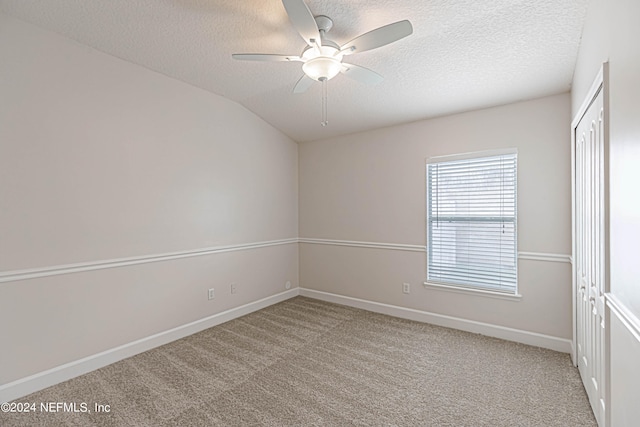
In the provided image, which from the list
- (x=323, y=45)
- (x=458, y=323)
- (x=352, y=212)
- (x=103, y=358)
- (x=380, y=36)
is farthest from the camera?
(x=352, y=212)

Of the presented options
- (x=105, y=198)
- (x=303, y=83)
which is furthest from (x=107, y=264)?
(x=303, y=83)

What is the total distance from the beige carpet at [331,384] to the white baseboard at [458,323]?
116mm

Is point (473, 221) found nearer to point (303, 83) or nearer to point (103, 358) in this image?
point (303, 83)

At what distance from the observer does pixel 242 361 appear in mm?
2777

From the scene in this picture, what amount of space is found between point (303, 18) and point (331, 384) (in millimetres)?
2566

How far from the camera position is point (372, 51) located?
254 cm

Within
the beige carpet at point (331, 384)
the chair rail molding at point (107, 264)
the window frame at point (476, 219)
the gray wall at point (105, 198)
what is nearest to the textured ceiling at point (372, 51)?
the gray wall at point (105, 198)

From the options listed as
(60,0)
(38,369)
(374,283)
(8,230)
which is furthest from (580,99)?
(38,369)

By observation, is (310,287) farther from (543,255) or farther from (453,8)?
(453,8)

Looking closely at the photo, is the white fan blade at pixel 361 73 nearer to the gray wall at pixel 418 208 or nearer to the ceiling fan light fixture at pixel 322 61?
the ceiling fan light fixture at pixel 322 61

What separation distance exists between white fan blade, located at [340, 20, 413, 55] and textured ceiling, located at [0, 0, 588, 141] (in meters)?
0.34

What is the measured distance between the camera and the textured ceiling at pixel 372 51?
206 centimetres

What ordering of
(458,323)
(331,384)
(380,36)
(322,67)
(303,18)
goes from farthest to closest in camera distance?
(458,323), (331,384), (322,67), (380,36), (303,18)

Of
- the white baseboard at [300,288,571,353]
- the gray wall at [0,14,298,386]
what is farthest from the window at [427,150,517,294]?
the gray wall at [0,14,298,386]
